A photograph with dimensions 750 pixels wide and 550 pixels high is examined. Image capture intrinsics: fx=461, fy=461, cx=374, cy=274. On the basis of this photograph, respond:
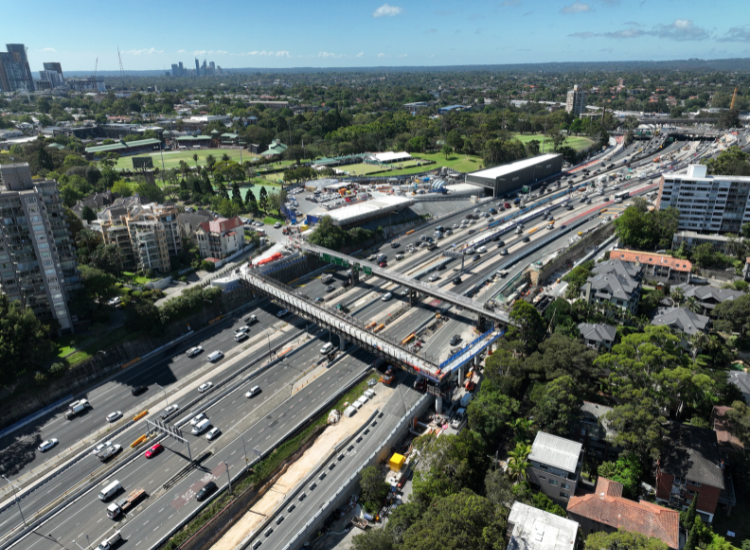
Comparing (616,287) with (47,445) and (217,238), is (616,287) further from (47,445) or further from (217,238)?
(47,445)

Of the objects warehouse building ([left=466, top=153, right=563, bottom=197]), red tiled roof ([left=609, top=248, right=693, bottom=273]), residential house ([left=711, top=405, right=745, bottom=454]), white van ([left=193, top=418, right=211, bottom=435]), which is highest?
warehouse building ([left=466, top=153, right=563, bottom=197])

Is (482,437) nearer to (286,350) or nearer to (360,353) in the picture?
(360,353)

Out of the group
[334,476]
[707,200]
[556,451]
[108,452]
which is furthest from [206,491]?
[707,200]

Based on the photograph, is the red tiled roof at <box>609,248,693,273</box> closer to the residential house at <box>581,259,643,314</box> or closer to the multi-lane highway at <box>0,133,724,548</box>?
the residential house at <box>581,259,643,314</box>

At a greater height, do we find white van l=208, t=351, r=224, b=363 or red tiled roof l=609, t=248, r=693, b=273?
red tiled roof l=609, t=248, r=693, b=273

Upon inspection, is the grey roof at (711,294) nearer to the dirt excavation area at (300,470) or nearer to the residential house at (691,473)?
the residential house at (691,473)

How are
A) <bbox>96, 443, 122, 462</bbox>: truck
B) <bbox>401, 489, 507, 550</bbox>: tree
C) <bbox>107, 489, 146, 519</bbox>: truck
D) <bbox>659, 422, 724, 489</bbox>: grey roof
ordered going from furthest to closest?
<bbox>96, 443, 122, 462</bbox>: truck, <bbox>107, 489, 146, 519</bbox>: truck, <bbox>659, 422, 724, 489</bbox>: grey roof, <bbox>401, 489, 507, 550</bbox>: tree

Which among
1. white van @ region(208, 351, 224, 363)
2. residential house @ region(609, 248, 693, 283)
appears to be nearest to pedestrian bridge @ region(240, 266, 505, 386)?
white van @ region(208, 351, 224, 363)

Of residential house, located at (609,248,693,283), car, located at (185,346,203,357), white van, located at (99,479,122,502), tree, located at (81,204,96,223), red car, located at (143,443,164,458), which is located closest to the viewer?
white van, located at (99,479,122,502)

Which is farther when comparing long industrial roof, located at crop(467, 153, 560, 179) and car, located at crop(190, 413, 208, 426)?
long industrial roof, located at crop(467, 153, 560, 179)
